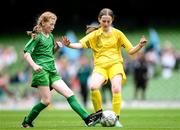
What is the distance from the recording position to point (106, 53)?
15.4 m

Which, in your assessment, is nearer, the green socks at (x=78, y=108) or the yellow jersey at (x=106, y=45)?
the green socks at (x=78, y=108)

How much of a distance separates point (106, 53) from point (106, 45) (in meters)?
0.18

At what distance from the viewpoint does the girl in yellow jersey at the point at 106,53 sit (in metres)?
15.0

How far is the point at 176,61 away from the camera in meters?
36.9

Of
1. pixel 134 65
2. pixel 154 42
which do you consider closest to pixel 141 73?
pixel 134 65

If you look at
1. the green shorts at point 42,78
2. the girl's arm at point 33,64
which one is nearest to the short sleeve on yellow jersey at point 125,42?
the green shorts at point 42,78

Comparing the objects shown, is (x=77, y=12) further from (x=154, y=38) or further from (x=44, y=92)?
(x=44, y=92)

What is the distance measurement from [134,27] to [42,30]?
28.3 metres

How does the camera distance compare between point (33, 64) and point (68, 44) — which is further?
point (68, 44)

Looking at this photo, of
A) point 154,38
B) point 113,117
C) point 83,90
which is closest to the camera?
point 113,117

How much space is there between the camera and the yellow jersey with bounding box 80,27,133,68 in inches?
606

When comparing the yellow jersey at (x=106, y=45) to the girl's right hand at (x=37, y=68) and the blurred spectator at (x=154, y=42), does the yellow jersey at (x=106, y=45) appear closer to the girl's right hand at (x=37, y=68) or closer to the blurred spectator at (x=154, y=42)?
the girl's right hand at (x=37, y=68)

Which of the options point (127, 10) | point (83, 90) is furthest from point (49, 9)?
point (83, 90)

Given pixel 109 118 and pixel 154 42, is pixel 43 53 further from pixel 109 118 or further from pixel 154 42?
pixel 154 42
